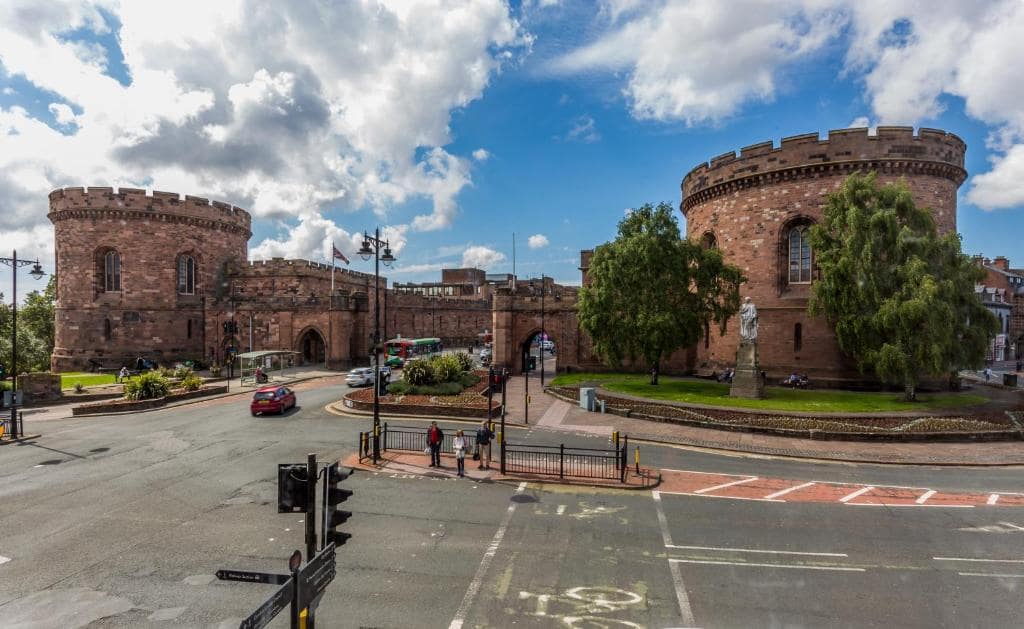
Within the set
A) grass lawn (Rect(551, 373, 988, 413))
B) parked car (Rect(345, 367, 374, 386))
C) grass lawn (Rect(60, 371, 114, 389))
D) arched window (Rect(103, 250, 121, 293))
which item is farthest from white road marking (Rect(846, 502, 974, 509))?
arched window (Rect(103, 250, 121, 293))

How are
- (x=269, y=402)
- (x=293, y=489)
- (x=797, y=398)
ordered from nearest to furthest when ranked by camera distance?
(x=293, y=489) < (x=269, y=402) < (x=797, y=398)

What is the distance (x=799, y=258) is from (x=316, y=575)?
32.2 metres

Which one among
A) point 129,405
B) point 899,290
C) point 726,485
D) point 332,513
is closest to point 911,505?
point 726,485

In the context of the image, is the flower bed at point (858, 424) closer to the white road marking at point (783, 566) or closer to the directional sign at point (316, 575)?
the white road marking at point (783, 566)

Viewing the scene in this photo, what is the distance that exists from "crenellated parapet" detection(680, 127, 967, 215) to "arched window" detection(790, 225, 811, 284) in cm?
351

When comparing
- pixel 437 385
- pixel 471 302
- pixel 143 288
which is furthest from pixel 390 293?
pixel 437 385

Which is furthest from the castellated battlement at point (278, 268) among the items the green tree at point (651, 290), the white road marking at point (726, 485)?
the white road marking at point (726, 485)

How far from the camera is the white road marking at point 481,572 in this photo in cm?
757

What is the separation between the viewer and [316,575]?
480cm

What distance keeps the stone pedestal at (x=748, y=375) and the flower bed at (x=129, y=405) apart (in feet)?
99.7

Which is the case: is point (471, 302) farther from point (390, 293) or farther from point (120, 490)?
point (120, 490)

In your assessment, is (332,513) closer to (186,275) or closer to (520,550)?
(520,550)

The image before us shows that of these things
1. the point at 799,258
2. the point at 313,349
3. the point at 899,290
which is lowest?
the point at 313,349

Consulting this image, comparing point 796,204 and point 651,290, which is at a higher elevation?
point 796,204
